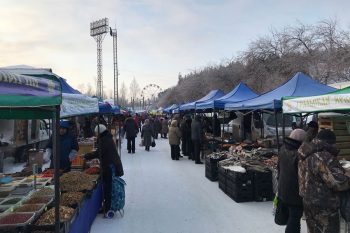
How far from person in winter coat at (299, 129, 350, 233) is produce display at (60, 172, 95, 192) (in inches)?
144

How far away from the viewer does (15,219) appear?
15.3 feet

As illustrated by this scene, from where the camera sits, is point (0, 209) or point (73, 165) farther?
point (73, 165)

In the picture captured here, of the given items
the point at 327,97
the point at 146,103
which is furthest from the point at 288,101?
the point at 146,103

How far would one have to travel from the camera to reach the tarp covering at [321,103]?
493 cm

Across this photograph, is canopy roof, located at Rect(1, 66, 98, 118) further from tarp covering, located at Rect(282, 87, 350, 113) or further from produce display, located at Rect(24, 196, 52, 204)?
tarp covering, located at Rect(282, 87, 350, 113)

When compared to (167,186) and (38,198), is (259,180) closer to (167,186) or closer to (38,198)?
A: (167,186)

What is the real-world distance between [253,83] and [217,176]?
22.9 metres

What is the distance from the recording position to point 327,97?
5383mm

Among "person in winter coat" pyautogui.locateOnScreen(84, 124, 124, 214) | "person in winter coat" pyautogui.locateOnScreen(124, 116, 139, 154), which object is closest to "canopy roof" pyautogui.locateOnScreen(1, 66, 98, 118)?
"person in winter coat" pyautogui.locateOnScreen(84, 124, 124, 214)

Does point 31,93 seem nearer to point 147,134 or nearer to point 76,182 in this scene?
point 76,182

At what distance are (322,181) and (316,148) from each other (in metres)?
0.39

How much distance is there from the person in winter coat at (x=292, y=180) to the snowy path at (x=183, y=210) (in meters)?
1.37

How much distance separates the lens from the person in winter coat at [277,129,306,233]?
501 centimetres

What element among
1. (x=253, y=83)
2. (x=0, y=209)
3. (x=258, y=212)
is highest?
(x=253, y=83)
